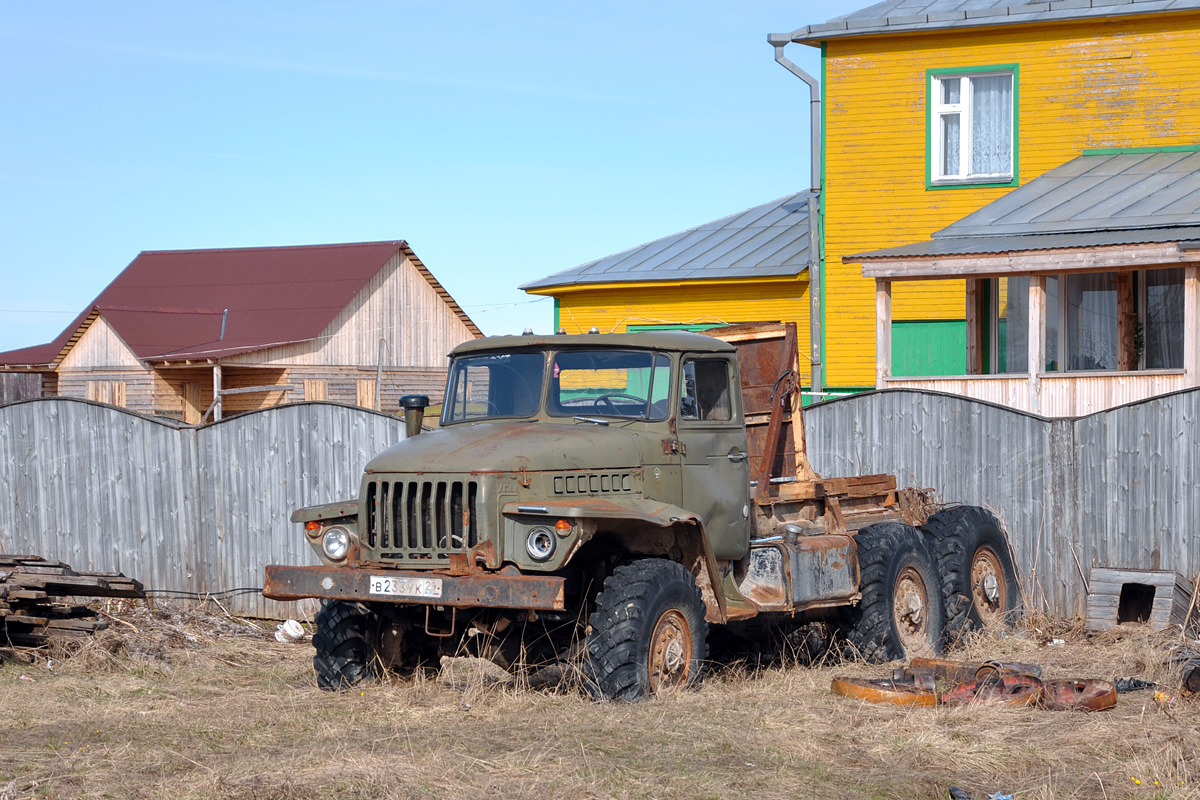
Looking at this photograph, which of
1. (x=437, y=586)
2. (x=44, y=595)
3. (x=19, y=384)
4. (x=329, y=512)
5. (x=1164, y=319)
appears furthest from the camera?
(x=19, y=384)

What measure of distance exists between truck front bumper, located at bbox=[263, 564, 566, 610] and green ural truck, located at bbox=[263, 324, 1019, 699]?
0.01 metres

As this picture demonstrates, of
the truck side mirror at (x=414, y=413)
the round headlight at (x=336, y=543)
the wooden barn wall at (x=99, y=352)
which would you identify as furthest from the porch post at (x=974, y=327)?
the wooden barn wall at (x=99, y=352)

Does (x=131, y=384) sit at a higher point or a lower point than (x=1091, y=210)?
lower

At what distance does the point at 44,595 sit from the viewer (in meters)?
9.72

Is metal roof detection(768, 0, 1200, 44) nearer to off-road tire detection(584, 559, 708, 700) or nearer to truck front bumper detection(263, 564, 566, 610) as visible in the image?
off-road tire detection(584, 559, 708, 700)

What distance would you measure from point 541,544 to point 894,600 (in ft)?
11.3

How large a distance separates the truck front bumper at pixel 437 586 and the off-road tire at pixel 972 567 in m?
4.15

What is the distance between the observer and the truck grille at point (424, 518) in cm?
779

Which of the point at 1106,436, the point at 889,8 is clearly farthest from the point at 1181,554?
the point at 889,8

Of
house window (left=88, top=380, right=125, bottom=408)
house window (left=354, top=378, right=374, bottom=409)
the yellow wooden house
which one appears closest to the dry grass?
the yellow wooden house

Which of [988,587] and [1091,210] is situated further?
[1091,210]

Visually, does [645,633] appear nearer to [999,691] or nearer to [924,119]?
[999,691]

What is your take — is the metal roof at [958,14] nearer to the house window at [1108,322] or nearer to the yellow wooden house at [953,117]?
the yellow wooden house at [953,117]

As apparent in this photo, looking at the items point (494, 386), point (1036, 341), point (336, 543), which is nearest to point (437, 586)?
point (336, 543)
